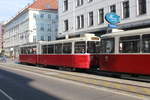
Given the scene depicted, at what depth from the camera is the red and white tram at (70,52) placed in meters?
21.3

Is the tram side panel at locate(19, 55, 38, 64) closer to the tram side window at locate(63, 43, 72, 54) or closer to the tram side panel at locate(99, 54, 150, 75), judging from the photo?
the tram side window at locate(63, 43, 72, 54)

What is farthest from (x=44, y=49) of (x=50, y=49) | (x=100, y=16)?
(x=100, y=16)

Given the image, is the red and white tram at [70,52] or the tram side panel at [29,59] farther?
the tram side panel at [29,59]

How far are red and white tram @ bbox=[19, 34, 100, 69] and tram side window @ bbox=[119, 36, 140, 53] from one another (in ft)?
16.0

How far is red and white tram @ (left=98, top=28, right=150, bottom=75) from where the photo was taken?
582 inches

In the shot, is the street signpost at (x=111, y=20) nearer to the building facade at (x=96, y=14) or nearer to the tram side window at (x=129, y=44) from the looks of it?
the building facade at (x=96, y=14)

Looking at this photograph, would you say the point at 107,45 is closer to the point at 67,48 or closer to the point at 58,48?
the point at 67,48

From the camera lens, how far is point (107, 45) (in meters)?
17.9

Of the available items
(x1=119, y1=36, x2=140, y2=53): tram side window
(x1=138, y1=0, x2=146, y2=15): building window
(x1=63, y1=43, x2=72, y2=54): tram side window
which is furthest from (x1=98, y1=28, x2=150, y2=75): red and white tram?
(x1=138, y1=0, x2=146, y2=15): building window

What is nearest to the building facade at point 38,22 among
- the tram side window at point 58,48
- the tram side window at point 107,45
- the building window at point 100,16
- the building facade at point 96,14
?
the building facade at point 96,14

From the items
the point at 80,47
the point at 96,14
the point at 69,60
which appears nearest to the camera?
the point at 80,47

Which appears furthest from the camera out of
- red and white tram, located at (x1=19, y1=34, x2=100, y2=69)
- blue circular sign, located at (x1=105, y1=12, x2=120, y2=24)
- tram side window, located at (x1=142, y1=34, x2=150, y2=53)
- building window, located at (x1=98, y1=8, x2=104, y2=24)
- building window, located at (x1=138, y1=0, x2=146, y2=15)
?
building window, located at (x1=98, y1=8, x2=104, y2=24)

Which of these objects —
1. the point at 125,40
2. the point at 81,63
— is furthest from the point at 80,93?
the point at 81,63

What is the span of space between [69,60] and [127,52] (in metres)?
7.71
